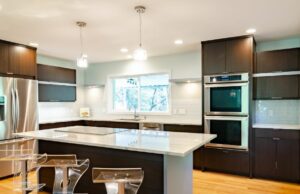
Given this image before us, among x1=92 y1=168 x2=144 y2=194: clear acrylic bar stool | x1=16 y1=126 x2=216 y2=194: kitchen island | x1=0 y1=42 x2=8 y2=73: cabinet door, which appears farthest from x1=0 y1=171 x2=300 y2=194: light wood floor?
x1=0 y1=42 x2=8 y2=73: cabinet door

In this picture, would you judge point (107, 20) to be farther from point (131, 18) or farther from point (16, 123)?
point (16, 123)

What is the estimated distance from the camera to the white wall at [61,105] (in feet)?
17.2

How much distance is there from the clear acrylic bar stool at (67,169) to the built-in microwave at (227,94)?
2.55m

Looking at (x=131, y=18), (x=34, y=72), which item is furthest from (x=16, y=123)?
(x=131, y=18)

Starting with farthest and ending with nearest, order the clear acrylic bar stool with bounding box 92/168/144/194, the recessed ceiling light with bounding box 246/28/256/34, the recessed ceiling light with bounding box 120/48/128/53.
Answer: the recessed ceiling light with bounding box 120/48/128/53 < the recessed ceiling light with bounding box 246/28/256/34 < the clear acrylic bar stool with bounding box 92/168/144/194

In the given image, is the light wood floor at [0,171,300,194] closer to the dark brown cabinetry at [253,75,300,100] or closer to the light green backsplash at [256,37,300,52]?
the dark brown cabinetry at [253,75,300,100]

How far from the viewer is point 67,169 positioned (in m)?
2.28

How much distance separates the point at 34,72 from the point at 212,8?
3.67m

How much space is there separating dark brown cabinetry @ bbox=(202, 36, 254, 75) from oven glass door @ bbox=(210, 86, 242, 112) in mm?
329

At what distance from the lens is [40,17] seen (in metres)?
2.82

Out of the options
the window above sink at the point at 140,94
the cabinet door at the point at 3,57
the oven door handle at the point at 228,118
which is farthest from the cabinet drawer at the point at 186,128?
the cabinet door at the point at 3,57

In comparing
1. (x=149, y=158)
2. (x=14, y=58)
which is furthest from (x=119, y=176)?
(x=14, y=58)

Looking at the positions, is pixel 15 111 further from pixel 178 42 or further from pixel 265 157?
pixel 265 157

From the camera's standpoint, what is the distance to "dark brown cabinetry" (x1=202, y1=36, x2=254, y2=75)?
12.2 ft
